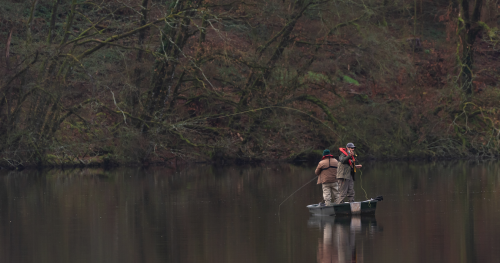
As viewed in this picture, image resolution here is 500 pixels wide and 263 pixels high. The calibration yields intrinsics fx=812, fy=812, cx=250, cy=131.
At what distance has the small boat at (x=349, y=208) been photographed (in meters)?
15.8

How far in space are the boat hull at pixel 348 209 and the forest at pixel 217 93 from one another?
15.4 metres

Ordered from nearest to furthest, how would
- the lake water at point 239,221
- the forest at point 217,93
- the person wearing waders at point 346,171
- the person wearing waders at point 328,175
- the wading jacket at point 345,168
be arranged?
the lake water at point 239,221
the person wearing waders at point 346,171
the wading jacket at point 345,168
the person wearing waders at point 328,175
the forest at point 217,93

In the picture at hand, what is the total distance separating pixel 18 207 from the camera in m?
18.9

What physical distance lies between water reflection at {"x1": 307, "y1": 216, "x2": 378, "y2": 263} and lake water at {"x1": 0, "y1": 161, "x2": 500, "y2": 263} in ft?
0.06

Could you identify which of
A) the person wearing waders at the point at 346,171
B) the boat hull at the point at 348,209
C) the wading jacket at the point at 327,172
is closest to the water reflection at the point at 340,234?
the boat hull at the point at 348,209

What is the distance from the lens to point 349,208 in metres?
16.0

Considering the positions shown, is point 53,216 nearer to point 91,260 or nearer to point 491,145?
point 91,260

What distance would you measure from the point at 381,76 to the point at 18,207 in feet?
61.5

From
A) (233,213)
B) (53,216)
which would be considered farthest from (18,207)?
(233,213)

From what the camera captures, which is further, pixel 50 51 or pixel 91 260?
pixel 50 51

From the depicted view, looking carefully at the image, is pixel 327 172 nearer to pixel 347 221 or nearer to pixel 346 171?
pixel 346 171

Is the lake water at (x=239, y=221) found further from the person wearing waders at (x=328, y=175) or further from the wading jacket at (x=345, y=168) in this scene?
the wading jacket at (x=345, y=168)

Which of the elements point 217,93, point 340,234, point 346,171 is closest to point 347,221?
point 346,171

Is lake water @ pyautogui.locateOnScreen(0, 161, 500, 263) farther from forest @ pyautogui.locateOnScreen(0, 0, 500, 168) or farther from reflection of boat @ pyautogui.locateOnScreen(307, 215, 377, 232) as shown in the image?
forest @ pyautogui.locateOnScreen(0, 0, 500, 168)
